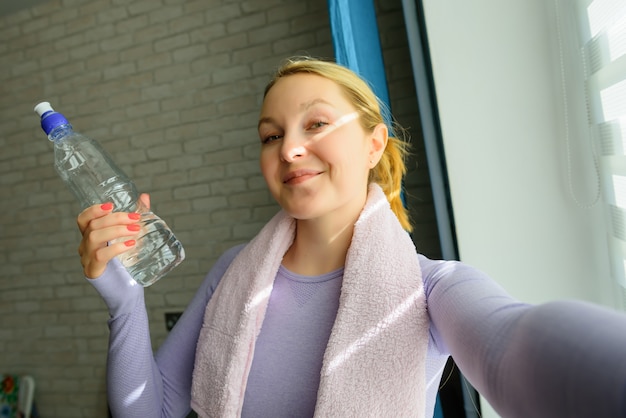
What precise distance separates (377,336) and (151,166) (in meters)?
2.14

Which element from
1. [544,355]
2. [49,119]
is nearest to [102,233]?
[49,119]

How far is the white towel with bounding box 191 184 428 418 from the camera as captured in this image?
0.67 meters

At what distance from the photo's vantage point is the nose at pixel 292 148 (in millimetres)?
782

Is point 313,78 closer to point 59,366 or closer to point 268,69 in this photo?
point 268,69

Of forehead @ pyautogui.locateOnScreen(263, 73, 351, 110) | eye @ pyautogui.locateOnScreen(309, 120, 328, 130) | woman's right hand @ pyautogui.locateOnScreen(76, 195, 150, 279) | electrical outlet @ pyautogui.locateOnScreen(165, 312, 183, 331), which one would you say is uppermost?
forehead @ pyautogui.locateOnScreen(263, 73, 351, 110)

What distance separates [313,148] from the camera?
30.9 inches

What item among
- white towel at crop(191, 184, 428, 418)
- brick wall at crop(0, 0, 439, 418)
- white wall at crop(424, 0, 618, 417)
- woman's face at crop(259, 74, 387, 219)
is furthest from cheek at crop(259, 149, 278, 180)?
brick wall at crop(0, 0, 439, 418)

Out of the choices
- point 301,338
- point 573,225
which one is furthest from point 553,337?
point 573,225

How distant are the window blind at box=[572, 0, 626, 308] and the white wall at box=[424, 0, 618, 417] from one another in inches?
1.8

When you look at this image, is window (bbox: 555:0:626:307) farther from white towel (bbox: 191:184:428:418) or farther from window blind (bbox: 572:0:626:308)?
white towel (bbox: 191:184:428:418)

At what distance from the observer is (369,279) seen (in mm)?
745

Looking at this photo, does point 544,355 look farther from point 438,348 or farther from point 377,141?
point 377,141

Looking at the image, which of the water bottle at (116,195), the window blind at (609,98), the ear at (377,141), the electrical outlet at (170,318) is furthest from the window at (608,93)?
the electrical outlet at (170,318)

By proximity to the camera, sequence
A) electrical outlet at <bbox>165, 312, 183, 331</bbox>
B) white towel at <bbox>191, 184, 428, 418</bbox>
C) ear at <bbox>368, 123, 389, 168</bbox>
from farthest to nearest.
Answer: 1. electrical outlet at <bbox>165, 312, 183, 331</bbox>
2. ear at <bbox>368, 123, 389, 168</bbox>
3. white towel at <bbox>191, 184, 428, 418</bbox>
